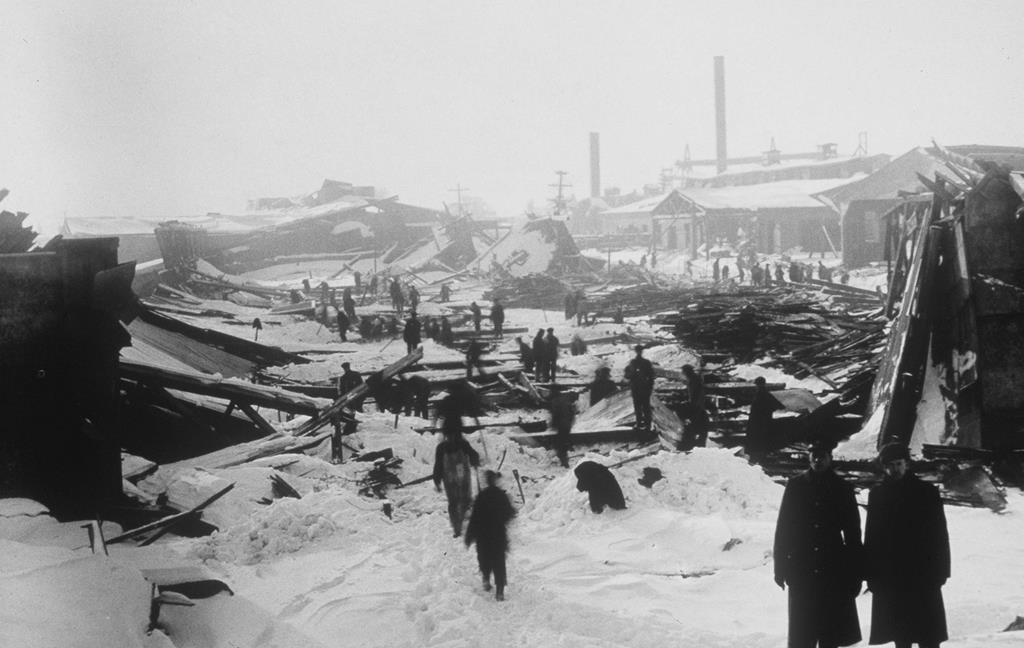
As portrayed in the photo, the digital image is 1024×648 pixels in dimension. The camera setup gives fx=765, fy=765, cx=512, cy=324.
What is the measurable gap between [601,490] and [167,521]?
429cm

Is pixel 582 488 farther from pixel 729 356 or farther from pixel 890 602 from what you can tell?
pixel 729 356

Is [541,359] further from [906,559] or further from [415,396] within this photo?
[906,559]

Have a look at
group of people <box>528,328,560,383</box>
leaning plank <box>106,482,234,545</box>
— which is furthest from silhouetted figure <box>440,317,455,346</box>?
leaning plank <box>106,482,234,545</box>

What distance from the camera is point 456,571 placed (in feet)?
22.0

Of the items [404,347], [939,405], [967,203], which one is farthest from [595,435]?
[404,347]

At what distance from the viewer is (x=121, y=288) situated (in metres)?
7.27

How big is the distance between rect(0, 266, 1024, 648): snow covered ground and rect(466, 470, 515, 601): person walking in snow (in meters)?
0.17

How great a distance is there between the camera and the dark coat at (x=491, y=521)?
6301mm

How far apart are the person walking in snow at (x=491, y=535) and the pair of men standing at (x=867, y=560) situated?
8.46 feet

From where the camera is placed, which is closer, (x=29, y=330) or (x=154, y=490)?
(x=29, y=330)

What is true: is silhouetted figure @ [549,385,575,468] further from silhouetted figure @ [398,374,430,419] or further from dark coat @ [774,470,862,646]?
dark coat @ [774,470,862,646]

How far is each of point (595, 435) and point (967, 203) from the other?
19.4ft

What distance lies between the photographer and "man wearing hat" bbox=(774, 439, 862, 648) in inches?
169

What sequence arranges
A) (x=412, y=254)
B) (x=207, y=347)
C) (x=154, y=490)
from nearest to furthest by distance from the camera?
(x=154, y=490)
(x=207, y=347)
(x=412, y=254)
